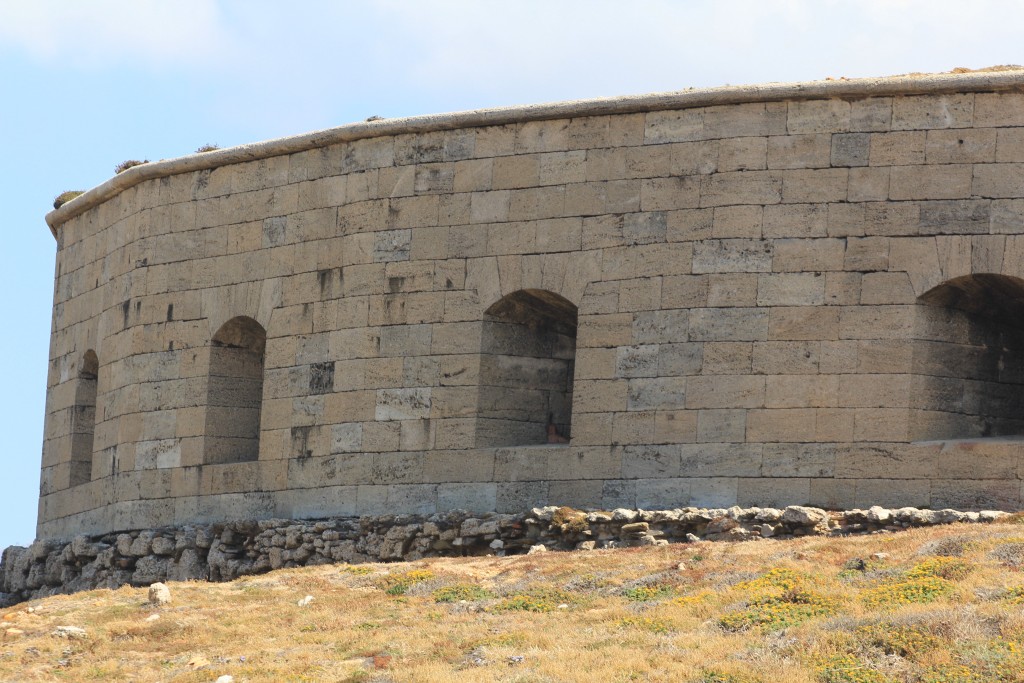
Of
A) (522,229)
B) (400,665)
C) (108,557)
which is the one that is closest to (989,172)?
(522,229)

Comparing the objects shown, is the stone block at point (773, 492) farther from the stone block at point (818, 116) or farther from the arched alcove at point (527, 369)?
the stone block at point (818, 116)

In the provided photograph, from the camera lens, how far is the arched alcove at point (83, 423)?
22312 millimetres

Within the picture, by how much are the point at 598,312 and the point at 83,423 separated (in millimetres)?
7653

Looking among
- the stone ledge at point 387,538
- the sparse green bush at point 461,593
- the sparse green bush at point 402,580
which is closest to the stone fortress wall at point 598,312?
the stone ledge at point 387,538

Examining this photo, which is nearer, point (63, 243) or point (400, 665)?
point (400, 665)

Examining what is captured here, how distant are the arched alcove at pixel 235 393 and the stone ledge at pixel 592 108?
1900 mm

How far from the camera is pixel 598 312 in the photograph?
17766mm

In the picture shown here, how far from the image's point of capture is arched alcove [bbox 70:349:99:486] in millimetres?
22312

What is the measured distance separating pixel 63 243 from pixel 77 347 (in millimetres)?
1559

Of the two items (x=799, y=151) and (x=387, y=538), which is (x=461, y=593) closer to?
(x=387, y=538)

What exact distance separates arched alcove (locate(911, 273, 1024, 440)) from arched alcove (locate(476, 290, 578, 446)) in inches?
139

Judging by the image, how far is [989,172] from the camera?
16703 mm

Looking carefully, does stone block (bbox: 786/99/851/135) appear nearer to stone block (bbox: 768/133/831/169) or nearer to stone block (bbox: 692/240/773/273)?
stone block (bbox: 768/133/831/169)

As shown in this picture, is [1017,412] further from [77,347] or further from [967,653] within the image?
[77,347]
